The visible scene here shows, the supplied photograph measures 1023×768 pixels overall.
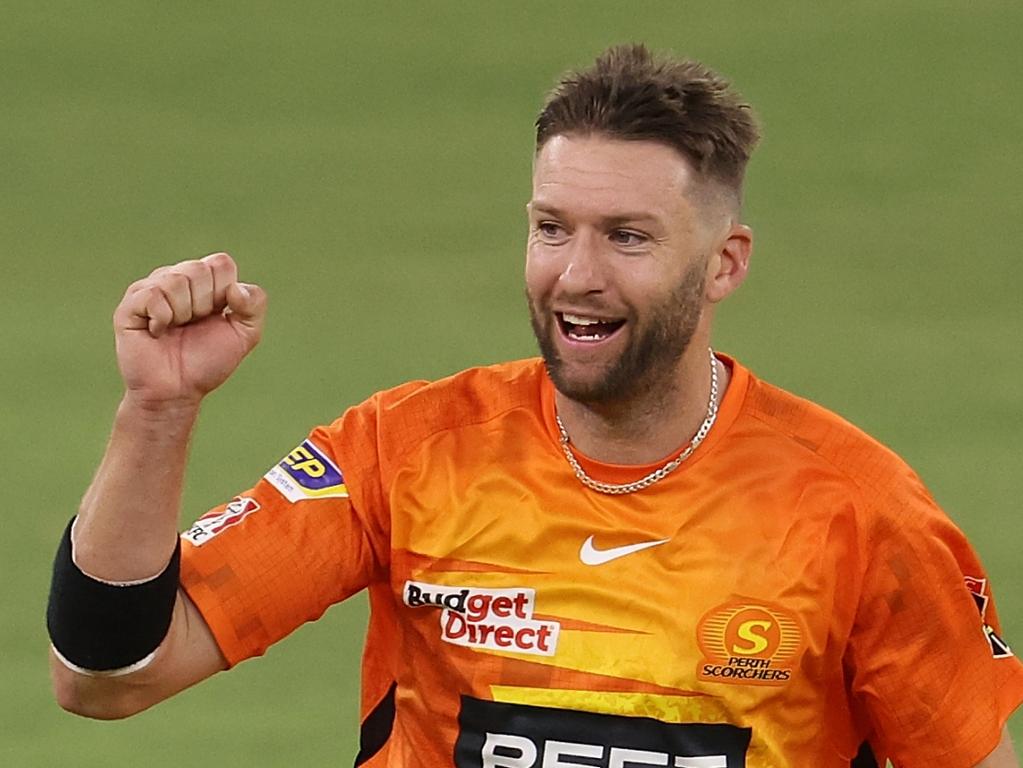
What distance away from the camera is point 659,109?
4.02 m

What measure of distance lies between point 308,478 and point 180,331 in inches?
16.9

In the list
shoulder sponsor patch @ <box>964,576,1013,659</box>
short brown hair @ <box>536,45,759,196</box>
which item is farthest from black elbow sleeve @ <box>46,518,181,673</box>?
shoulder sponsor patch @ <box>964,576,1013,659</box>

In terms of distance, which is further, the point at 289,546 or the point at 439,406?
the point at 439,406

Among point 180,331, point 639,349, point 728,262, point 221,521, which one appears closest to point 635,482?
point 639,349

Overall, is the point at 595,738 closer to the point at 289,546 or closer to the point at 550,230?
the point at 289,546

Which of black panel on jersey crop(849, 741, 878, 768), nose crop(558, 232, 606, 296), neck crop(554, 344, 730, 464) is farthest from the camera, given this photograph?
black panel on jersey crop(849, 741, 878, 768)

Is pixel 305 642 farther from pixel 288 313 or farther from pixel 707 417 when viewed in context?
pixel 707 417

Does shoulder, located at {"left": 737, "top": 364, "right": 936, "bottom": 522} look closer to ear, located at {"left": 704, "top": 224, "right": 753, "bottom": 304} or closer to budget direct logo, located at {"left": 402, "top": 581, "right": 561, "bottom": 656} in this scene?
ear, located at {"left": 704, "top": 224, "right": 753, "bottom": 304}

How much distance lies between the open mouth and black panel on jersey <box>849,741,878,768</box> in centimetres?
85

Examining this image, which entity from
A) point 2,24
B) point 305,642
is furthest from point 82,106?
point 305,642

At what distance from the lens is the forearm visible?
3.72 meters

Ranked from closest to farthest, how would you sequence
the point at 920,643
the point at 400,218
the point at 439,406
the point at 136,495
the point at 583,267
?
the point at 136,495 < the point at 583,267 < the point at 920,643 < the point at 439,406 < the point at 400,218

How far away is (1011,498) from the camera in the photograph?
7152 millimetres

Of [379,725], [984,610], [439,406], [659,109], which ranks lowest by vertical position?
[379,725]
